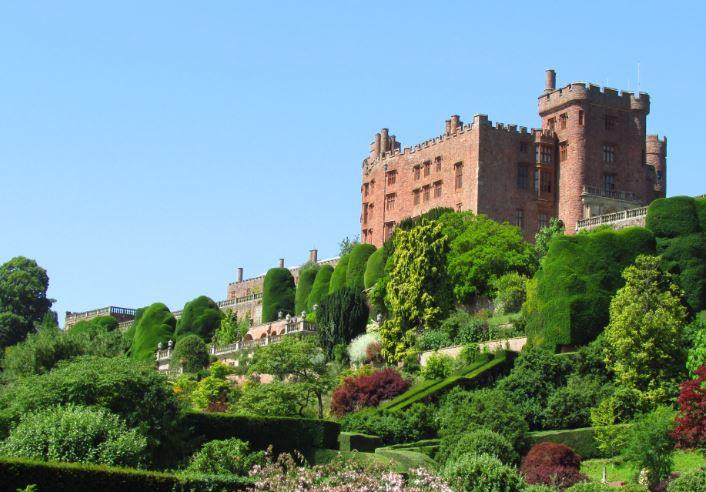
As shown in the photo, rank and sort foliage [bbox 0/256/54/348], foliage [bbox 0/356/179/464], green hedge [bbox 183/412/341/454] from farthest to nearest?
foliage [bbox 0/256/54/348], green hedge [bbox 183/412/341/454], foliage [bbox 0/356/179/464]

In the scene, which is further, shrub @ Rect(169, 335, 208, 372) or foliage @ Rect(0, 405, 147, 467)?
shrub @ Rect(169, 335, 208, 372)

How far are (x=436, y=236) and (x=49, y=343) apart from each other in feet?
63.0

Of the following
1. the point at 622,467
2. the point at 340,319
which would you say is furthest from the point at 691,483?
the point at 340,319

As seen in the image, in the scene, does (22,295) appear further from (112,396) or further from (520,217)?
(112,396)

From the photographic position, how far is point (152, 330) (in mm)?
80312

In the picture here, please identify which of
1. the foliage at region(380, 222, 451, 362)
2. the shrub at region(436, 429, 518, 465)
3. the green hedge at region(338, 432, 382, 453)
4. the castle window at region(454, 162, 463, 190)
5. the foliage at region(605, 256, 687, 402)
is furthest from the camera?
the castle window at region(454, 162, 463, 190)

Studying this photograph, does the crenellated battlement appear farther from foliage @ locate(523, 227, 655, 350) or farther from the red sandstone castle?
foliage @ locate(523, 227, 655, 350)

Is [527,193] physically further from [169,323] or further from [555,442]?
[555,442]

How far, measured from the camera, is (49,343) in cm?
5100

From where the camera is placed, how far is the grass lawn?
3659cm

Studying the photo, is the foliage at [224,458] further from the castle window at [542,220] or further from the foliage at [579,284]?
the castle window at [542,220]

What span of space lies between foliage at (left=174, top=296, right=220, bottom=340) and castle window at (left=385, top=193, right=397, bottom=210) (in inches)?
479

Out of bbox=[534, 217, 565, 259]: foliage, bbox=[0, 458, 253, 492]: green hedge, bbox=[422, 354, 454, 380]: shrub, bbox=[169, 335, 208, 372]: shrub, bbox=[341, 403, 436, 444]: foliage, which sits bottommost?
bbox=[0, 458, 253, 492]: green hedge

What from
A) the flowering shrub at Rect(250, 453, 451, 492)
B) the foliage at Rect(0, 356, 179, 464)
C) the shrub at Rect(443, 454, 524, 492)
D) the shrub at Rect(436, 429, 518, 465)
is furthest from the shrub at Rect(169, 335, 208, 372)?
the flowering shrub at Rect(250, 453, 451, 492)
